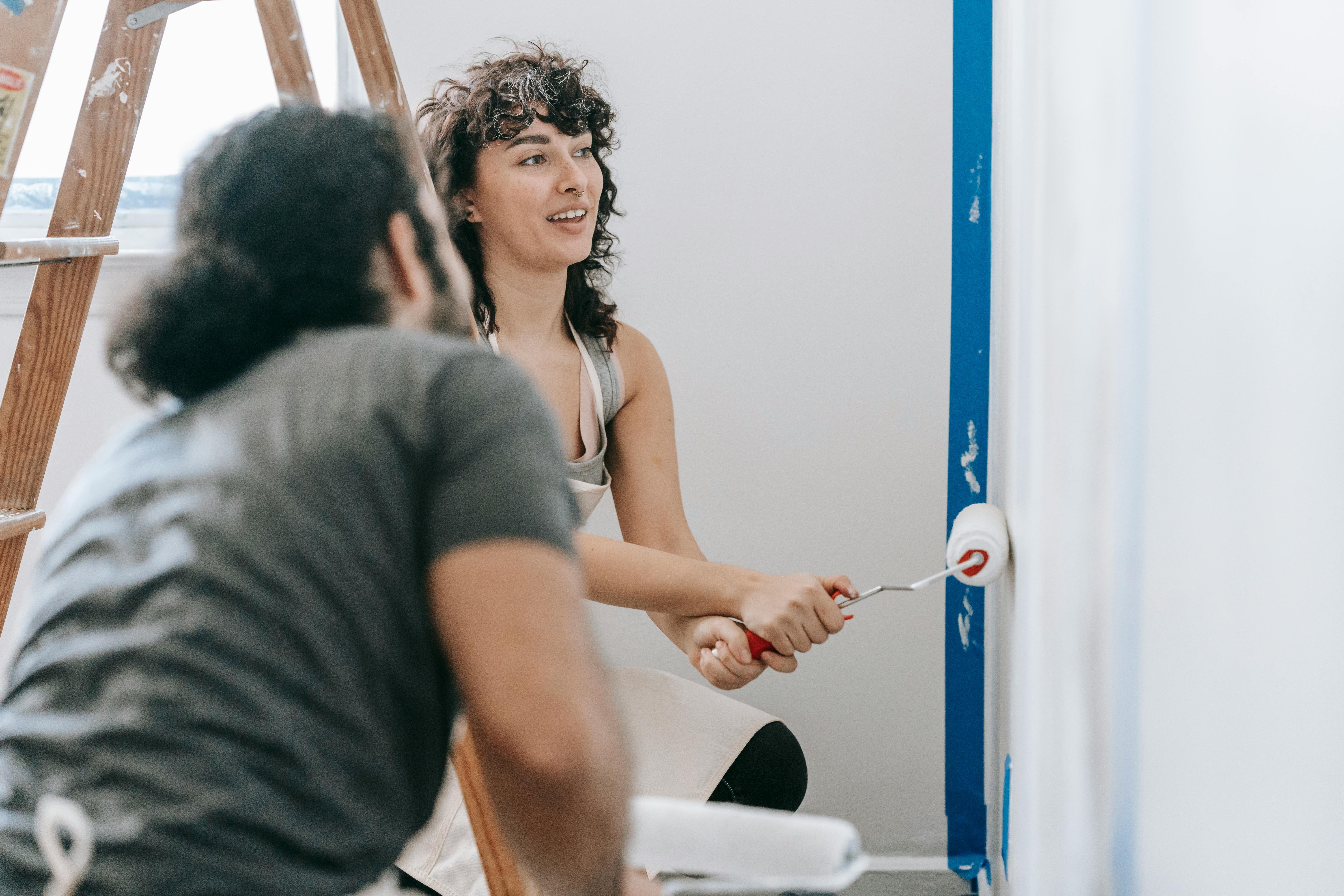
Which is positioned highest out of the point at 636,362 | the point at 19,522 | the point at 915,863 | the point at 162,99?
the point at 162,99

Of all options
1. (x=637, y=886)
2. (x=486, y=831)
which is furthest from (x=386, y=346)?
(x=486, y=831)

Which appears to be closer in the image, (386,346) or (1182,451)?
(386,346)

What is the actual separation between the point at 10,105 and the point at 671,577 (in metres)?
0.82

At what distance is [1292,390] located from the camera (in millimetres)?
435

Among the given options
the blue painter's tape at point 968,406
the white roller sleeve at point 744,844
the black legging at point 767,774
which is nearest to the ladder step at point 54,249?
the white roller sleeve at point 744,844

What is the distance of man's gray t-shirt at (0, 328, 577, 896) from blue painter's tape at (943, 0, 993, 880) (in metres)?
1.26

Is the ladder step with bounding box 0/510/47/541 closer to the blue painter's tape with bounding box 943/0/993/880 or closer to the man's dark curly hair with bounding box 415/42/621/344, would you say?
the man's dark curly hair with bounding box 415/42/621/344

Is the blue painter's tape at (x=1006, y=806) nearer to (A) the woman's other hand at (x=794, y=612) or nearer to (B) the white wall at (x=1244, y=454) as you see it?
(A) the woman's other hand at (x=794, y=612)

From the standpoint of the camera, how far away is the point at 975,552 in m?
1.19

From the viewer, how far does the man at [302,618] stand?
17.2 inches

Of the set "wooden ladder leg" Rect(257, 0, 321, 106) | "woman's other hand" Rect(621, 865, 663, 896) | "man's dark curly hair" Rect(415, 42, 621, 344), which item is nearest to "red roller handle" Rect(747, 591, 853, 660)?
"man's dark curly hair" Rect(415, 42, 621, 344)

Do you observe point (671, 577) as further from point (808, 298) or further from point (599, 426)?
point (808, 298)

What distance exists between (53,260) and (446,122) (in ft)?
1.85

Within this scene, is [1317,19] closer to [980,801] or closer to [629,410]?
[629,410]
